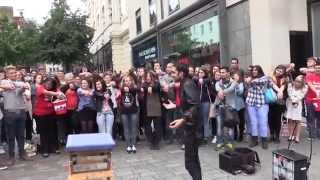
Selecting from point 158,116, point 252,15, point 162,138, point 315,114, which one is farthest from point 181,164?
point 252,15

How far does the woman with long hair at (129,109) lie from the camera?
34.2 feet

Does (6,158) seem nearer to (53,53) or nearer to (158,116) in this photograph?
(158,116)

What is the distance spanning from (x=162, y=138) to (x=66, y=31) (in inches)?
746

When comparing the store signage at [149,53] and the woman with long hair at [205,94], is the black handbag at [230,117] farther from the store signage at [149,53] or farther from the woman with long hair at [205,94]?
the store signage at [149,53]

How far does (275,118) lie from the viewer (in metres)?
10.8

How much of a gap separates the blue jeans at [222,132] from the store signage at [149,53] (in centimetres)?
1485

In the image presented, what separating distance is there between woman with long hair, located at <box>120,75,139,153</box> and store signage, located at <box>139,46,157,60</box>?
47.7 feet

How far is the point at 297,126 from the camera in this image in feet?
34.9

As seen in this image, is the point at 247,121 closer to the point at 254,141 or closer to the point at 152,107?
the point at 254,141

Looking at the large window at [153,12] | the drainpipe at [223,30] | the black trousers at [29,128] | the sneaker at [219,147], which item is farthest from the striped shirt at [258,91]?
the large window at [153,12]

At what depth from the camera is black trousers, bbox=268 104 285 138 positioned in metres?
10.8

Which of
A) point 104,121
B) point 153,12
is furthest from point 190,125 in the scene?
point 153,12

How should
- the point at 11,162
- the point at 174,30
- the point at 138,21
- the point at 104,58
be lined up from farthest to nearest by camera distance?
the point at 104,58 < the point at 138,21 < the point at 174,30 < the point at 11,162

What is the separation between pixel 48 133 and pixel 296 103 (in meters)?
5.14
